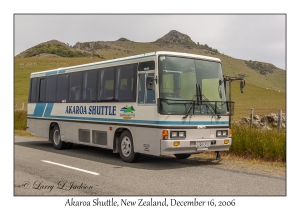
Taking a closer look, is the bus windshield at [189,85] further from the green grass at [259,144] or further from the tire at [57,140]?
the tire at [57,140]

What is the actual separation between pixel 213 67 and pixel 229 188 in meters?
4.61

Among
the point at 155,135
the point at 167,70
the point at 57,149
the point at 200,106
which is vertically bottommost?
the point at 57,149

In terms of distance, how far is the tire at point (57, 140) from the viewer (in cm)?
1591

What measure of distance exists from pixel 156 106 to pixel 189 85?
47.3 inches

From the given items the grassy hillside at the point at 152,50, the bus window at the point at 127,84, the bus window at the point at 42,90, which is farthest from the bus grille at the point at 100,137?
the grassy hillside at the point at 152,50

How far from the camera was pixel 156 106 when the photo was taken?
418 inches

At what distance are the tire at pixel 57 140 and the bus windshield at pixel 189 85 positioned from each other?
21.9ft

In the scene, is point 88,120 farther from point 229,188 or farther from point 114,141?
point 229,188

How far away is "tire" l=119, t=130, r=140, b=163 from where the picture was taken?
11.7 meters

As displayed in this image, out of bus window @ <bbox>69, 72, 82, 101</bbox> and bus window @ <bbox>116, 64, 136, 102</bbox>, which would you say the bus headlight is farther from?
bus window @ <bbox>69, 72, 82, 101</bbox>

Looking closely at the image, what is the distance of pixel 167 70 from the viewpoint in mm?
10891
